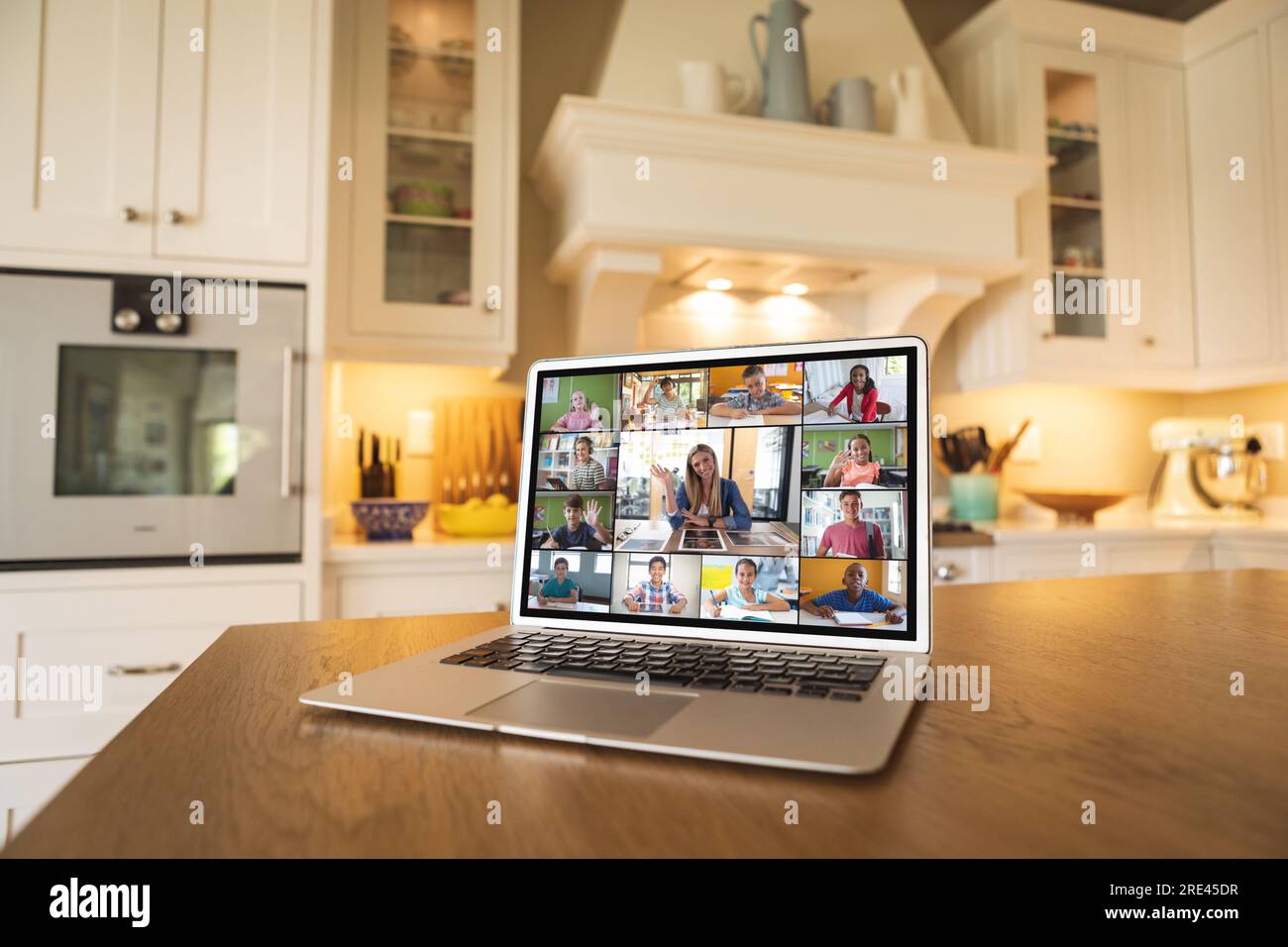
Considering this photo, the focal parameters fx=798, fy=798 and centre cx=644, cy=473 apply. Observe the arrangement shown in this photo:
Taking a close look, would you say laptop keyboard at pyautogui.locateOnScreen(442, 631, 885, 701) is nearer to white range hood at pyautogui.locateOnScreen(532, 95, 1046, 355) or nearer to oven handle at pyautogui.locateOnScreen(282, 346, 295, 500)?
oven handle at pyautogui.locateOnScreen(282, 346, 295, 500)

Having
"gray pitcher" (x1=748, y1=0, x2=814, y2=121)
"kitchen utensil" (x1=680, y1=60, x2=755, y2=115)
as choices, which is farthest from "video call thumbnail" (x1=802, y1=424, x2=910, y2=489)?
"gray pitcher" (x1=748, y1=0, x2=814, y2=121)

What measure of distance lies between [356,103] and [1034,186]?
6.51 ft

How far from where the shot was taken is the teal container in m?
2.52

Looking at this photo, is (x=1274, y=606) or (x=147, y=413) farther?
(x=147, y=413)

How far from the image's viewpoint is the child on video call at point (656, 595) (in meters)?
0.61

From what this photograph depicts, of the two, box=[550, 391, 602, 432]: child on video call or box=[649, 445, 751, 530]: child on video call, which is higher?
box=[550, 391, 602, 432]: child on video call

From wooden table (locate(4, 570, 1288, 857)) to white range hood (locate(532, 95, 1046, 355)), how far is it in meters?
1.69

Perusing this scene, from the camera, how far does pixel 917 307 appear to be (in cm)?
236

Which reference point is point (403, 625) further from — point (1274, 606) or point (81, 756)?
point (81, 756)

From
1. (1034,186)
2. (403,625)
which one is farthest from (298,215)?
(1034,186)

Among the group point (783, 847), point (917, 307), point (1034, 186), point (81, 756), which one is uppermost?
point (1034, 186)

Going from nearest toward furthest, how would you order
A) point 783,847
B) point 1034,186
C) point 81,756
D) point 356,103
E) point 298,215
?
point 783,847 < point 81,756 < point 298,215 < point 356,103 < point 1034,186

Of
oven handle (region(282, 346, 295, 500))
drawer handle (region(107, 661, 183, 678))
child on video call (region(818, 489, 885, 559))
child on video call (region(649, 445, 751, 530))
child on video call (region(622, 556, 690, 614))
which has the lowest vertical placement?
drawer handle (region(107, 661, 183, 678))

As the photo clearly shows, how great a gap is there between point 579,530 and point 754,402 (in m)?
0.17
